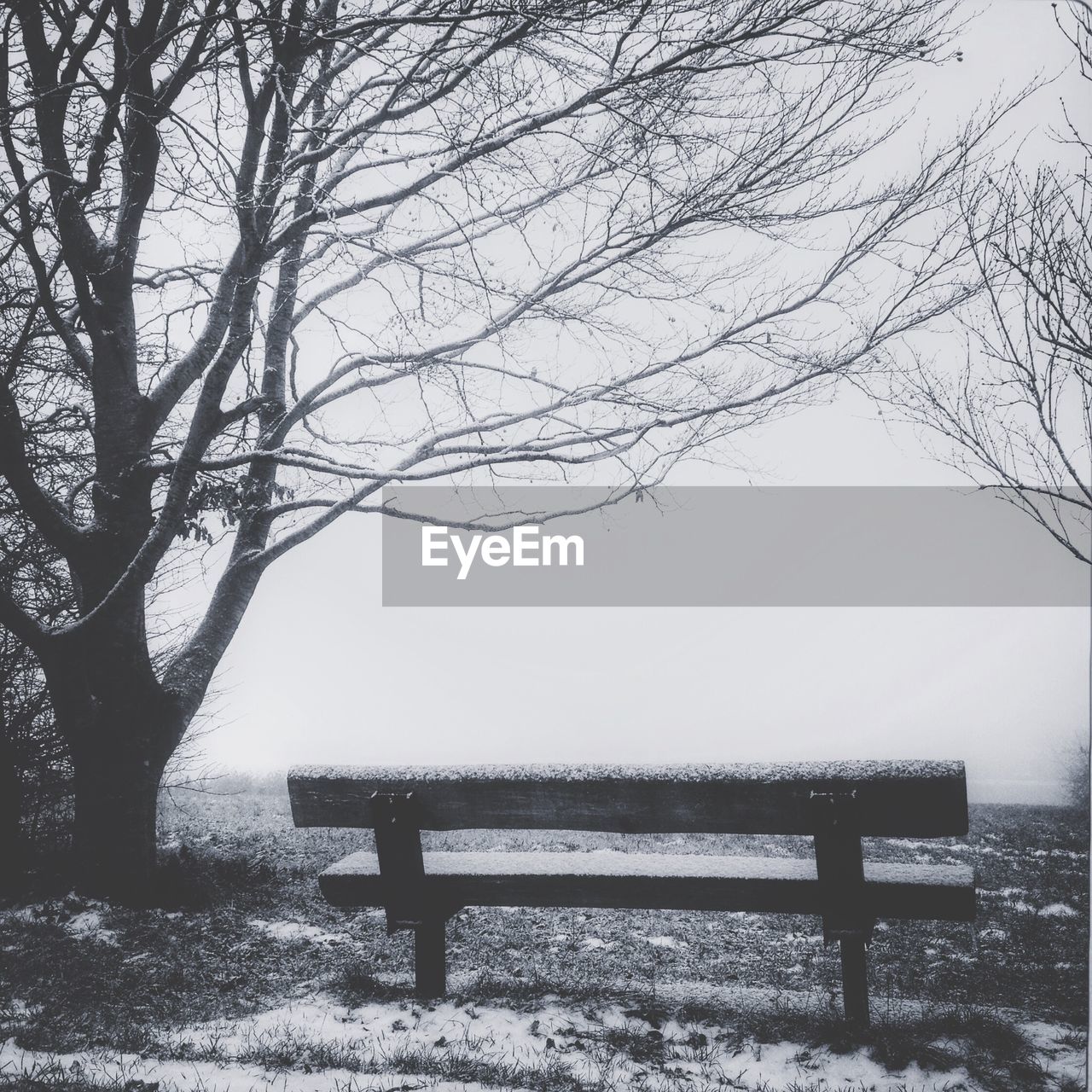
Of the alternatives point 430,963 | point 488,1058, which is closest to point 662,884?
point 488,1058

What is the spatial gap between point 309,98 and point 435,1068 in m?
5.69

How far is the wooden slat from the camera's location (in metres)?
2.60

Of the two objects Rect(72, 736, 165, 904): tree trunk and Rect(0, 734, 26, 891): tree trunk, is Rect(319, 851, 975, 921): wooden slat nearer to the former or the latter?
Rect(72, 736, 165, 904): tree trunk

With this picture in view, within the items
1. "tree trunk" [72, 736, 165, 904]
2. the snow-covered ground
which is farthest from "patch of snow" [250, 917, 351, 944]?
the snow-covered ground

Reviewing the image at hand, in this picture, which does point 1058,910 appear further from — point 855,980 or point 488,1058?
point 488,1058

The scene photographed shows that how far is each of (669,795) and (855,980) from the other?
0.88 m

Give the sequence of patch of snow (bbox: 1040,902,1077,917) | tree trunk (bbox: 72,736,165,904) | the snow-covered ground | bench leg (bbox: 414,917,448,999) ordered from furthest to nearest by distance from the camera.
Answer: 1. patch of snow (bbox: 1040,902,1077,917)
2. tree trunk (bbox: 72,736,165,904)
3. bench leg (bbox: 414,917,448,999)
4. the snow-covered ground

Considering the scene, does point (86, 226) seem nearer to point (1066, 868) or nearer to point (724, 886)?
point (724, 886)

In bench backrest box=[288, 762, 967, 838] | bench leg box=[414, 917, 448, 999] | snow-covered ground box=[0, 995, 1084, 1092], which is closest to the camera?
snow-covered ground box=[0, 995, 1084, 1092]

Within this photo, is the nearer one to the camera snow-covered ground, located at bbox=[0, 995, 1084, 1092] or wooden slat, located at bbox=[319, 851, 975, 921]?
snow-covered ground, located at bbox=[0, 995, 1084, 1092]

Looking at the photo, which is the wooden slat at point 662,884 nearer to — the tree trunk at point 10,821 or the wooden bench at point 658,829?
the wooden bench at point 658,829

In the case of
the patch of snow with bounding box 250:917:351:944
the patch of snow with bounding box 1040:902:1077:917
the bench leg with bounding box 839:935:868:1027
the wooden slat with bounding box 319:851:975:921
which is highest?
the wooden slat with bounding box 319:851:975:921

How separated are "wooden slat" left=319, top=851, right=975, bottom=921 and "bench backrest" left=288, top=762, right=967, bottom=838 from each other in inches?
7.4

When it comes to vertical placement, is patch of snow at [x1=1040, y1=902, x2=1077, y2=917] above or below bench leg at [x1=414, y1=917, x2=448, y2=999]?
below
